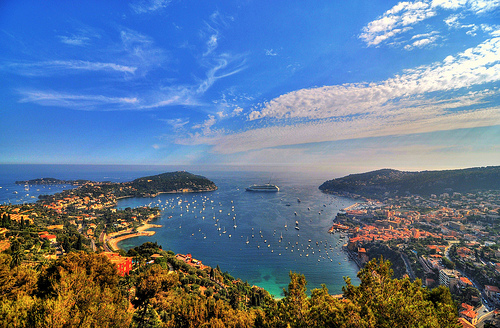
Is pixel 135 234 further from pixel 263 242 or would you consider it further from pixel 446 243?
pixel 446 243

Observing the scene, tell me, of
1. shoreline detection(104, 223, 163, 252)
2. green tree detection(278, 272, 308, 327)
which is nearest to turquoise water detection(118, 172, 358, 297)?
shoreline detection(104, 223, 163, 252)

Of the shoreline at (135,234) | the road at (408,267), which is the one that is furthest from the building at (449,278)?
the shoreline at (135,234)

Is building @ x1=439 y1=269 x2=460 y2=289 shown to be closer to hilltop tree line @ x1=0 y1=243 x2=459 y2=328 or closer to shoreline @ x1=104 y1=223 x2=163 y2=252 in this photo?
hilltop tree line @ x1=0 y1=243 x2=459 y2=328

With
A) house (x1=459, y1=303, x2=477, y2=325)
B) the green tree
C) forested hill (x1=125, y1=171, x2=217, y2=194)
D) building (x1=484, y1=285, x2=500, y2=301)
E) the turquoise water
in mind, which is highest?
the green tree

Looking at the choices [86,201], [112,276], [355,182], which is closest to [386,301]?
[112,276]

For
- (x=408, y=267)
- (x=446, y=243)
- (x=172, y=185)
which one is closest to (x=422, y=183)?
(x=446, y=243)

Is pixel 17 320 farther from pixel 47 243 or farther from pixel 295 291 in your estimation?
pixel 47 243

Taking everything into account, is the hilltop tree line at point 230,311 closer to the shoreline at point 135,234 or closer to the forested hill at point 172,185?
the shoreline at point 135,234
